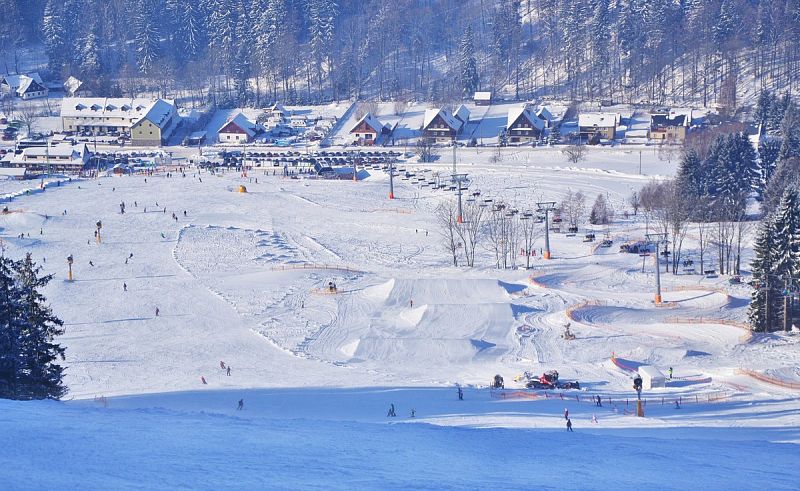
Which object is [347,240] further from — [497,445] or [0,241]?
[497,445]

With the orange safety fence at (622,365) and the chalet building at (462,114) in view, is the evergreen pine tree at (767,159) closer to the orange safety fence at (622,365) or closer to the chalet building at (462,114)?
the chalet building at (462,114)

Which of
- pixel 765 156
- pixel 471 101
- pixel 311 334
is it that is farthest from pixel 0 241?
pixel 471 101

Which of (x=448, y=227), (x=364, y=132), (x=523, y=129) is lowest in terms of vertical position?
(x=448, y=227)

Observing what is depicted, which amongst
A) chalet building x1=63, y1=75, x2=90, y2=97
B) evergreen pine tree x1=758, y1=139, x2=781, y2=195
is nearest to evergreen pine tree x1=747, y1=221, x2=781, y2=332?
evergreen pine tree x1=758, y1=139, x2=781, y2=195

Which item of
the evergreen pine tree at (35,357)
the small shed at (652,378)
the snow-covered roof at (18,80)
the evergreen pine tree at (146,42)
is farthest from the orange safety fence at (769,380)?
the evergreen pine tree at (146,42)

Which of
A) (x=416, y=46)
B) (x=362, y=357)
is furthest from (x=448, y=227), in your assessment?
(x=416, y=46)

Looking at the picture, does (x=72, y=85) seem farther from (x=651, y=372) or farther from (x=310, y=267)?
(x=651, y=372)

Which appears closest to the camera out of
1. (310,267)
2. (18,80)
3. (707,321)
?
(707,321)
